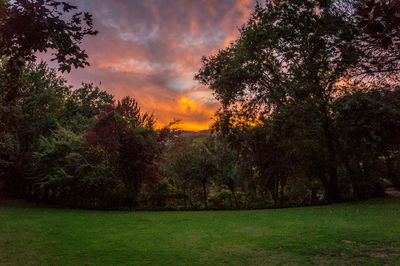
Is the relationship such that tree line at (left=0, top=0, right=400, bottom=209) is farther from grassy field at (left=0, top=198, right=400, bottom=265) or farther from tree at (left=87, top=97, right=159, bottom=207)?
grassy field at (left=0, top=198, right=400, bottom=265)

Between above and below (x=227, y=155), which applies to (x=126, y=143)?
above

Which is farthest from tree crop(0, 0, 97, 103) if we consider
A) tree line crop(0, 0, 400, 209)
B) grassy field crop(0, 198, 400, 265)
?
tree line crop(0, 0, 400, 209)

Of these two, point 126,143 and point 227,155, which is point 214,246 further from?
point 227,155

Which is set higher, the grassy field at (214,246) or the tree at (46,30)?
the tree at (46,30)

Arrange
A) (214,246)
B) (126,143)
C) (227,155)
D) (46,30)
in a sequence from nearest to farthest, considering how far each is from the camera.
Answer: (46,30) → (214,246) → (126,143) → (227,155)

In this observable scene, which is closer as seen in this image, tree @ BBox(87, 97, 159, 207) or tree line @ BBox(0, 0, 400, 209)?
tree line @ BBox(0, 0, 400, 209)

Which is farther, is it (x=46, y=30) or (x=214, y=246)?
(x=214, y=246)

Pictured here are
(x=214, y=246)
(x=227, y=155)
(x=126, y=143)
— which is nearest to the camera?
(x=214, y=246)

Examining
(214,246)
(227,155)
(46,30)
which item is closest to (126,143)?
(227,155)

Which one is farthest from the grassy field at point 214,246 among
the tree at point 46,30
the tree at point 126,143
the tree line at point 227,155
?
the tree at point 126,143

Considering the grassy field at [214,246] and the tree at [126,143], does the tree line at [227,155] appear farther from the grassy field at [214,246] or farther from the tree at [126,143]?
the grassy field at [214,246]

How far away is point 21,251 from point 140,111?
15.0 metres

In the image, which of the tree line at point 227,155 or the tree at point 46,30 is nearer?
the tree at point 46,30

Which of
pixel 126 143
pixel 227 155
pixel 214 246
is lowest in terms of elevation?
pixel 214 246
